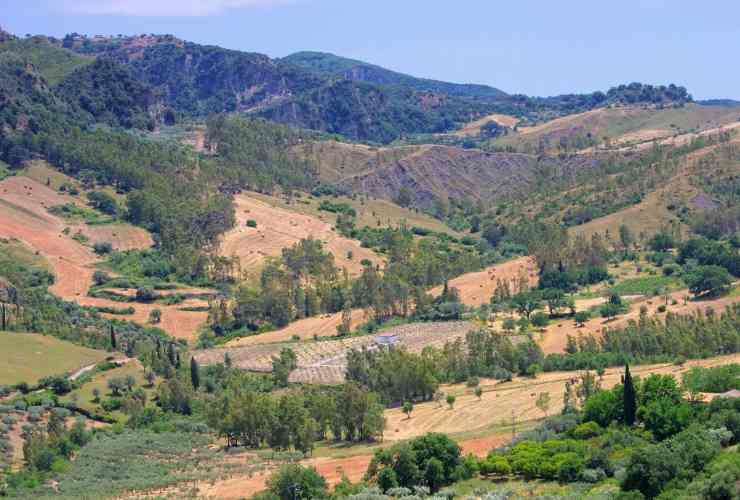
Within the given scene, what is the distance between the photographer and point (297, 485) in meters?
70.4

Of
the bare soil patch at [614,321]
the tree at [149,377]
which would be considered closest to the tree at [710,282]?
the bare soil patch at [614,321]

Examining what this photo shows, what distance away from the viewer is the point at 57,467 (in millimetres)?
83375

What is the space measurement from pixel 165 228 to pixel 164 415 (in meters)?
70.0

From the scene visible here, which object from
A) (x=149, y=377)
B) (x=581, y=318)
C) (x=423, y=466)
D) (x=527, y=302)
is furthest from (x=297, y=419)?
(x=527, y=302)

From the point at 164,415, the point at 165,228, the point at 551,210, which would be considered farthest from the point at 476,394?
the point at 551,210

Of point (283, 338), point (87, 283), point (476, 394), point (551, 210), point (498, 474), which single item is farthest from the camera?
point (551, 210)

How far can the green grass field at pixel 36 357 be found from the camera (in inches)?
4348

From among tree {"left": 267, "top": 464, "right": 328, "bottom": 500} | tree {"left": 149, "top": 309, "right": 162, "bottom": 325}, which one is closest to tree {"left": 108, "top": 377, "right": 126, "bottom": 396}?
tree {"left": 149, "top": 309, "right": 162, "bottom": 325}

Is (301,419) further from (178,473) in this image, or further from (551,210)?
(551,210)

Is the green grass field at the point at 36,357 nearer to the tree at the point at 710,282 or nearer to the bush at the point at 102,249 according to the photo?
the bush at the point at 102,249

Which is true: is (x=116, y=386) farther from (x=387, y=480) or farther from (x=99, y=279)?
(x=99, y=279)

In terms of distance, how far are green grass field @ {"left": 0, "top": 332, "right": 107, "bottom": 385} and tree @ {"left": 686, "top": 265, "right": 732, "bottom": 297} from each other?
60.6m

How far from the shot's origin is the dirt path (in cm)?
14325

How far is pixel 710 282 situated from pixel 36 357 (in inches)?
2667
